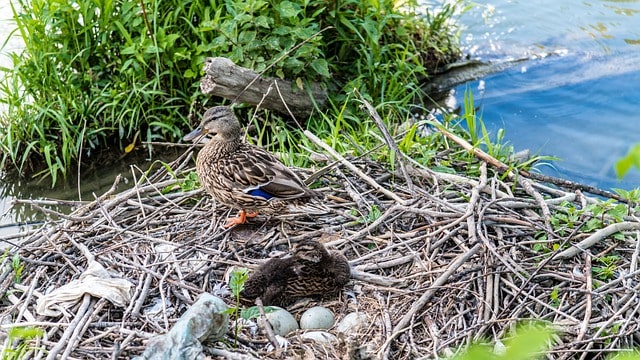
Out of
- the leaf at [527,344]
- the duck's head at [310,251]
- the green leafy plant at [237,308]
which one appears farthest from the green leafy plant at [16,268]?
the leaf at [527,344]

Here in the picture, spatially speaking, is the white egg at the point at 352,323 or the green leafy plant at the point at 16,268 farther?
the green leafy plant at the point at 16,268

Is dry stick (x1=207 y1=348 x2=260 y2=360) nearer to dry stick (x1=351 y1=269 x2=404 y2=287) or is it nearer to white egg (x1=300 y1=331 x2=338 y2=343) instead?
white egg (x1=300 y1=331 x2=338 y2=343)

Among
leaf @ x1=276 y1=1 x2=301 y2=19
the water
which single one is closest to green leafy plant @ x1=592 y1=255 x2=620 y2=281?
the water

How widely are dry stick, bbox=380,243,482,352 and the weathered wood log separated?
6.56ft

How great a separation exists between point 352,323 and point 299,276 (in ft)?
1.18

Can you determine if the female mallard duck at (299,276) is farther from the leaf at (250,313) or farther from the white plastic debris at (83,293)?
the white plastic debris at (83,293)

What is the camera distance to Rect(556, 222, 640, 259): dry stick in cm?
396

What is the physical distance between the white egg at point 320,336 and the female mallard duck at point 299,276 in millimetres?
291

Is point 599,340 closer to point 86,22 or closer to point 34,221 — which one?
point 34,221

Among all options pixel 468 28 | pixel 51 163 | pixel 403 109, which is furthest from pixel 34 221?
pixel 468 28

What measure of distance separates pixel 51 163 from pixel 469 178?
3.40 metres

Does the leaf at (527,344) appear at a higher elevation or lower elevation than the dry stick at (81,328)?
higher

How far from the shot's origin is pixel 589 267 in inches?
151

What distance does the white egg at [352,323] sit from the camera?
3.68 m
